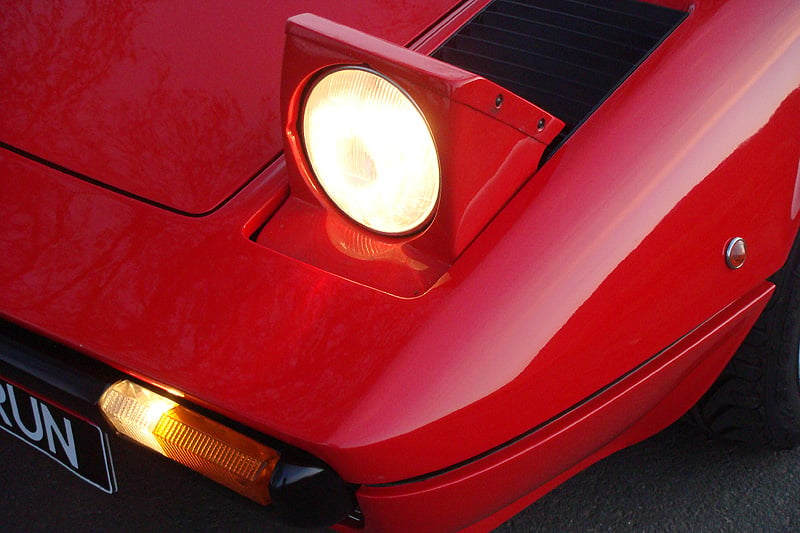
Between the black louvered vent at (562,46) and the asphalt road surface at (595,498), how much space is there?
0.74m

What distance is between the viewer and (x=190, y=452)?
1033 mm

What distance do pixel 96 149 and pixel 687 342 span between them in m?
0.84

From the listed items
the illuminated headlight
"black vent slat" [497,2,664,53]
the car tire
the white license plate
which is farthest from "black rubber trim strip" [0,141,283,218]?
the car tire

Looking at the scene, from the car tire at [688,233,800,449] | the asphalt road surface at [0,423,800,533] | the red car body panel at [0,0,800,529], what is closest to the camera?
the red car body panel at [0,0,800,529]

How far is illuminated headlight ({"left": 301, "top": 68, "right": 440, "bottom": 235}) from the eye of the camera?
98 centimetres

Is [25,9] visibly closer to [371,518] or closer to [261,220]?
[261,220]

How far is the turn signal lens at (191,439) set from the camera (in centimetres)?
Result: 100

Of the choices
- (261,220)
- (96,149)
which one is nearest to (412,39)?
(261,220)

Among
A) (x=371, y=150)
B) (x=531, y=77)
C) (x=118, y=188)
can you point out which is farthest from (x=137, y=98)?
(x=531, y=77)

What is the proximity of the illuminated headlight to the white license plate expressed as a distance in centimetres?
43

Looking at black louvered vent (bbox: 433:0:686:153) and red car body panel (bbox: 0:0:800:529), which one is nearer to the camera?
red car body panel (bbox: 0:0:800:529)

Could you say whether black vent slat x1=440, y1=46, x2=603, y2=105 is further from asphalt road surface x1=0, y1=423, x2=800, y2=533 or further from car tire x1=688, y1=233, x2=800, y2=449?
asphalt road surface x1=0, y1=423, x2=800, y2=533

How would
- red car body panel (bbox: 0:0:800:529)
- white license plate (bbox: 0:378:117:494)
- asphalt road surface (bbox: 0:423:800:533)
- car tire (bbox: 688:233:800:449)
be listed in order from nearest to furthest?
red car body panel (bbox: 0:0:800:529) < white license plate (bbox: 0:378:117:494) < car tire (bbox: 688:233:800:449) < asphalt road surface (bbox: 0:423:800:533)

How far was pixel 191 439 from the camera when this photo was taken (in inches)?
40.4
